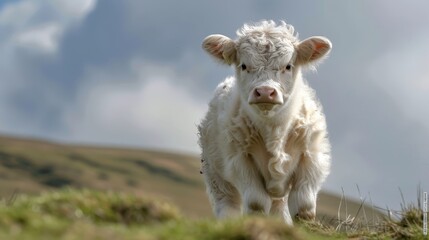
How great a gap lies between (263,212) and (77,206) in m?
6.45

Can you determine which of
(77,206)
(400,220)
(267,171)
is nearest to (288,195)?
(267,171)

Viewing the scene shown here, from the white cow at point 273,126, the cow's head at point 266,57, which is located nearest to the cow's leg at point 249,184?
the white cow at point 273,126

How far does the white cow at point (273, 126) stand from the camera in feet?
49.0

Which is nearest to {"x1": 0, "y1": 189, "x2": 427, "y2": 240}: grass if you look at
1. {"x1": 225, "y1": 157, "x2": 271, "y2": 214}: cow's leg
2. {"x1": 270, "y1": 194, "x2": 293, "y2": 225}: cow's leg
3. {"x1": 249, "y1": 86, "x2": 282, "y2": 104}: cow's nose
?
{"x1": 249, "y1": 86, "x2": 282, "y2": 104}: cow's nose

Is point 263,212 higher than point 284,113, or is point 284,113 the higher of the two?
point 284,113

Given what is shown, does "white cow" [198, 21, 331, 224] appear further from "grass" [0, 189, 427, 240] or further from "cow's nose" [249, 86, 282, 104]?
"grass" [0, 189, 427, 240]

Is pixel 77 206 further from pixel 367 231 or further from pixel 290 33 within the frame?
pixel 290 33

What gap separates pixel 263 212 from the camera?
14672 mm

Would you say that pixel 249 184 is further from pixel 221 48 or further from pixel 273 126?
pixel 221 48

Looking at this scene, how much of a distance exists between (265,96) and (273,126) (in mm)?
1073

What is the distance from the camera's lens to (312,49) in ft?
53.1

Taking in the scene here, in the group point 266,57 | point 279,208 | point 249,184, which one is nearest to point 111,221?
point 249,184

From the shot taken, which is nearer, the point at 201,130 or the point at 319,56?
the point at 319,56

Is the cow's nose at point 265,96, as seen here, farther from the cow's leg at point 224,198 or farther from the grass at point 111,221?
the grass at point 111,221
